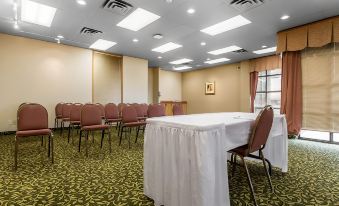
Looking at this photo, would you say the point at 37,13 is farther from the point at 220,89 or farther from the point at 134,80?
the point at 220,89

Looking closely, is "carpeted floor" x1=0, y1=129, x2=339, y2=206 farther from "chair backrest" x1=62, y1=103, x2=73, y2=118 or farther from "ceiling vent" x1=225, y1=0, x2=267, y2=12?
"ceiling vent" x1=225, y1=0, x2=267, y2=12

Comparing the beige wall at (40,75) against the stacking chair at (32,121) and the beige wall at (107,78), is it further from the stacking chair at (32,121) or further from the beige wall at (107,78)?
the stacking chair at (32,121)

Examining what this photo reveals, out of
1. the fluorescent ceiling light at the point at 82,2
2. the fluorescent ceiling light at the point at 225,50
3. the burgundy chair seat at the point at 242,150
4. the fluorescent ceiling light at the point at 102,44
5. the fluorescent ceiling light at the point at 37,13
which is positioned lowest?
the burgundy chair seat at the point at 242,150

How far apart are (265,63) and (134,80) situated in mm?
5769

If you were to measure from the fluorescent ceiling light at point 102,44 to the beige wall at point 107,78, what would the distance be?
1.21 metres

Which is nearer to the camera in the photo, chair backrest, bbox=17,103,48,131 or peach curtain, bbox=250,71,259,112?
chair backrest, bbox=17,103,48,131

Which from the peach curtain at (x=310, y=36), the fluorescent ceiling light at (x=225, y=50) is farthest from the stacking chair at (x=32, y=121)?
the fluorescent ceiling light at (x=225, y=50)

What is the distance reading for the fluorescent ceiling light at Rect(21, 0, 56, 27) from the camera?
4102 millimetres

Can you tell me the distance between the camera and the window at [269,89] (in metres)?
8.09

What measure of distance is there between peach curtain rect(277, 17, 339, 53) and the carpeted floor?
2694 mm

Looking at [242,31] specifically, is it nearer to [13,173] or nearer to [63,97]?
[13,173]

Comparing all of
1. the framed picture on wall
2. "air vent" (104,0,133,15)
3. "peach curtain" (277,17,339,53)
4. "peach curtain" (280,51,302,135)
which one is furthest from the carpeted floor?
the framed picture on wall

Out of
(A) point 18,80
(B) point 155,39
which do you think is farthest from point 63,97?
(B) point 155,39

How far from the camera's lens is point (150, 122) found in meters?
1.99
